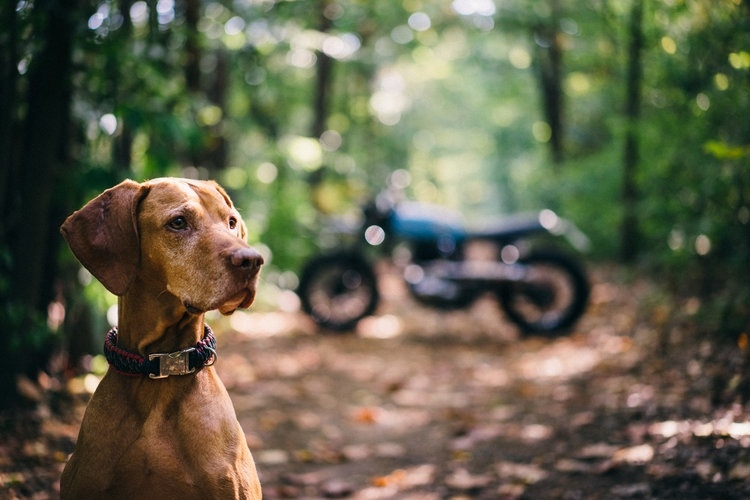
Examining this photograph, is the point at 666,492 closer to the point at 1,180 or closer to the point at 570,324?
the point at 1,180

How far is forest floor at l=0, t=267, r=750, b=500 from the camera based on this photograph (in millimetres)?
3428

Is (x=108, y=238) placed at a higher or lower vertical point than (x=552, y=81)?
lower

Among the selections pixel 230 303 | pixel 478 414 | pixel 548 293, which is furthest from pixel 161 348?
Result: pixel 548 293

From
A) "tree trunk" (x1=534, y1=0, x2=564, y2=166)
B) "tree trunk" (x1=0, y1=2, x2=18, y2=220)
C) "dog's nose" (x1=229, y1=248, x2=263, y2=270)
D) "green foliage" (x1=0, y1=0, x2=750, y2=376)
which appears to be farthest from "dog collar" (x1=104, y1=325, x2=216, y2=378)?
"tree trunk" (x1=534, y1=0, x2=564, y2=166)

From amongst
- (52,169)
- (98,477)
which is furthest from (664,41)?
(98,477)

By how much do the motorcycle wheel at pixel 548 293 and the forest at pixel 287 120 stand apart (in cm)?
91

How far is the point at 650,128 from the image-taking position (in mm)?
7531

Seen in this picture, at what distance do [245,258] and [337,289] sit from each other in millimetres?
6029

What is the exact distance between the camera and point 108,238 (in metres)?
2.05

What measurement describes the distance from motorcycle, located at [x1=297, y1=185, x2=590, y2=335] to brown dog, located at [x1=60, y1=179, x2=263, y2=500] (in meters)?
5.75

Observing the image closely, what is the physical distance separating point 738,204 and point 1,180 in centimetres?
476

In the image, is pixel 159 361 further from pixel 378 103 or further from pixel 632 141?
pixel 378 103

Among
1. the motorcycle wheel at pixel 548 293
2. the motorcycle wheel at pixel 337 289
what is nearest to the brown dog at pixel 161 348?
the motorcycle wheel at pixel 337 289

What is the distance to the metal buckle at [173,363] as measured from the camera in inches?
81.3
